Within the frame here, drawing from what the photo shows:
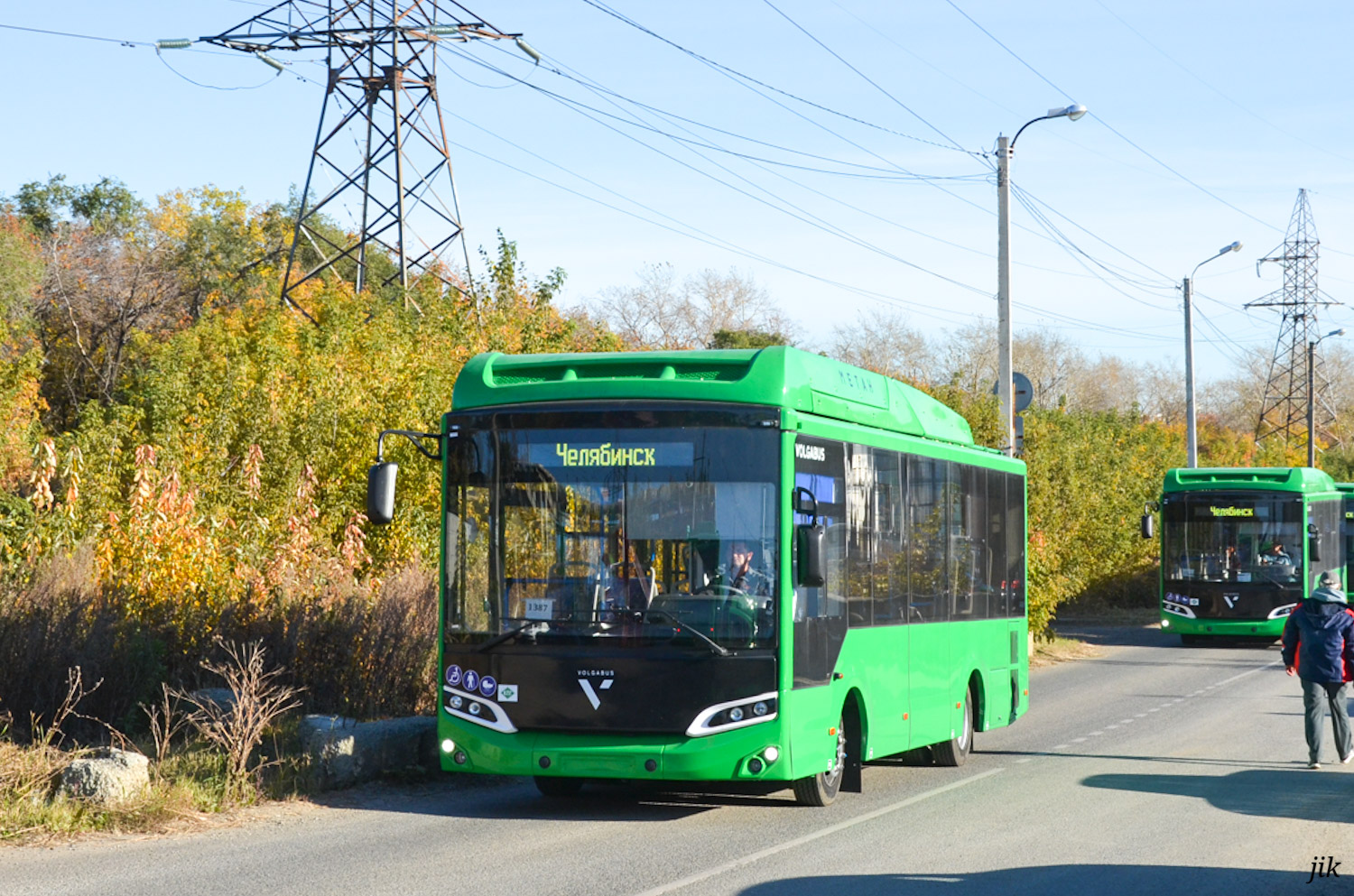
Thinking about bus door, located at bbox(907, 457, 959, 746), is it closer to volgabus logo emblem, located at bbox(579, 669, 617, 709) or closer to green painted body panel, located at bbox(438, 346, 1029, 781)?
green painted body panel, located at bbox(438, 346, 1029, 781)

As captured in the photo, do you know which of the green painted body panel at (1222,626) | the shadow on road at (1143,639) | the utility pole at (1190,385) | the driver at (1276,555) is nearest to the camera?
the green painted body panel at (1222,626)

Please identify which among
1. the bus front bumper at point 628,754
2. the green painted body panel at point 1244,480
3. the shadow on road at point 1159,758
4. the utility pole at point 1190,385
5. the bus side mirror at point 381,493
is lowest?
the shadow on road at point 1159,758

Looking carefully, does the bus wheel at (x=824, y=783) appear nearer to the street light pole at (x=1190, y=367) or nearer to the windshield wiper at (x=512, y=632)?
the windshield wiper at (x=512, y=632)

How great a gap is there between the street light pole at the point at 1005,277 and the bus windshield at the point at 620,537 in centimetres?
1404

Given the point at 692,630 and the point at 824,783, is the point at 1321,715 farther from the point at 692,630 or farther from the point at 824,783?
the point at 692,630

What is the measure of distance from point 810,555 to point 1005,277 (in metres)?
15.8

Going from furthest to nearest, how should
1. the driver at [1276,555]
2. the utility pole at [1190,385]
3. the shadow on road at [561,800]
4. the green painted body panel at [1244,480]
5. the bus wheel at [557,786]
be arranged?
the utility pole at [1190,385], the green painted body panel at [1244,480], the driver at [1276,555], the bus wheel at [557,786], the shadow on road at [561,800]

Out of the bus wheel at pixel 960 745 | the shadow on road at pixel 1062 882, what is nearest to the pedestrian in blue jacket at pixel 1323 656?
the bus wheel at pixel 960 745

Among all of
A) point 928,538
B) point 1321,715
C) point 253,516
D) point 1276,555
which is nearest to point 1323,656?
point 1321,715

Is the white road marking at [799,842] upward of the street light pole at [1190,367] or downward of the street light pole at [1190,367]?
downward

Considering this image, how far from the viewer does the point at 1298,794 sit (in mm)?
12102

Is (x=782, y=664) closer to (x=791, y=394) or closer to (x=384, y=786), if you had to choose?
(x=791, y=394)

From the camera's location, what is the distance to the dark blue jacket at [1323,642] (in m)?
13.8

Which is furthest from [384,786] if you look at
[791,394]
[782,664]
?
[791,394]
